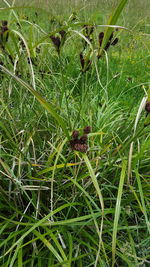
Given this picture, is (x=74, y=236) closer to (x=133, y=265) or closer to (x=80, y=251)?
(x=80, y=251)

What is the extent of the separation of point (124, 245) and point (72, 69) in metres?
1.58

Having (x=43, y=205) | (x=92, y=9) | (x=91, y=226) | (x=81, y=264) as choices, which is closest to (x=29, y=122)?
(x=43, y=205)

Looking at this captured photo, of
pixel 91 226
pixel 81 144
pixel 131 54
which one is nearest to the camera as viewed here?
pixel 81 144

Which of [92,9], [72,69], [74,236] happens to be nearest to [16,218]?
[74,236]

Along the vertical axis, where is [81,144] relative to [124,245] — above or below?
above

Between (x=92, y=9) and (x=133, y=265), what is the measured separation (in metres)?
2.58

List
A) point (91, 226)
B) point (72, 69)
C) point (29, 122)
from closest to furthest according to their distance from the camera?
point (91, 226) < point (29, 122) < point (72, 69)

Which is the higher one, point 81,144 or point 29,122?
point 81,144

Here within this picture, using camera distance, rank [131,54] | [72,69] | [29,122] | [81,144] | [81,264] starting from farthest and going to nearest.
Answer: [131,54], [72,69], [29,122], [81,264], [81,144]

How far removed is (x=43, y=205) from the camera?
42.6 inches

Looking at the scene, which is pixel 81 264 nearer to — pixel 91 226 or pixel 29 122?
pixel 91 226

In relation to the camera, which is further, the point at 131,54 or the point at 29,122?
the point at 131,54

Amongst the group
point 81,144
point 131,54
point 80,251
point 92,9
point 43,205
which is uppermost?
point 92,9

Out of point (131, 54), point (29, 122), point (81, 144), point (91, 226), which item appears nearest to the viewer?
point (81, 144)
